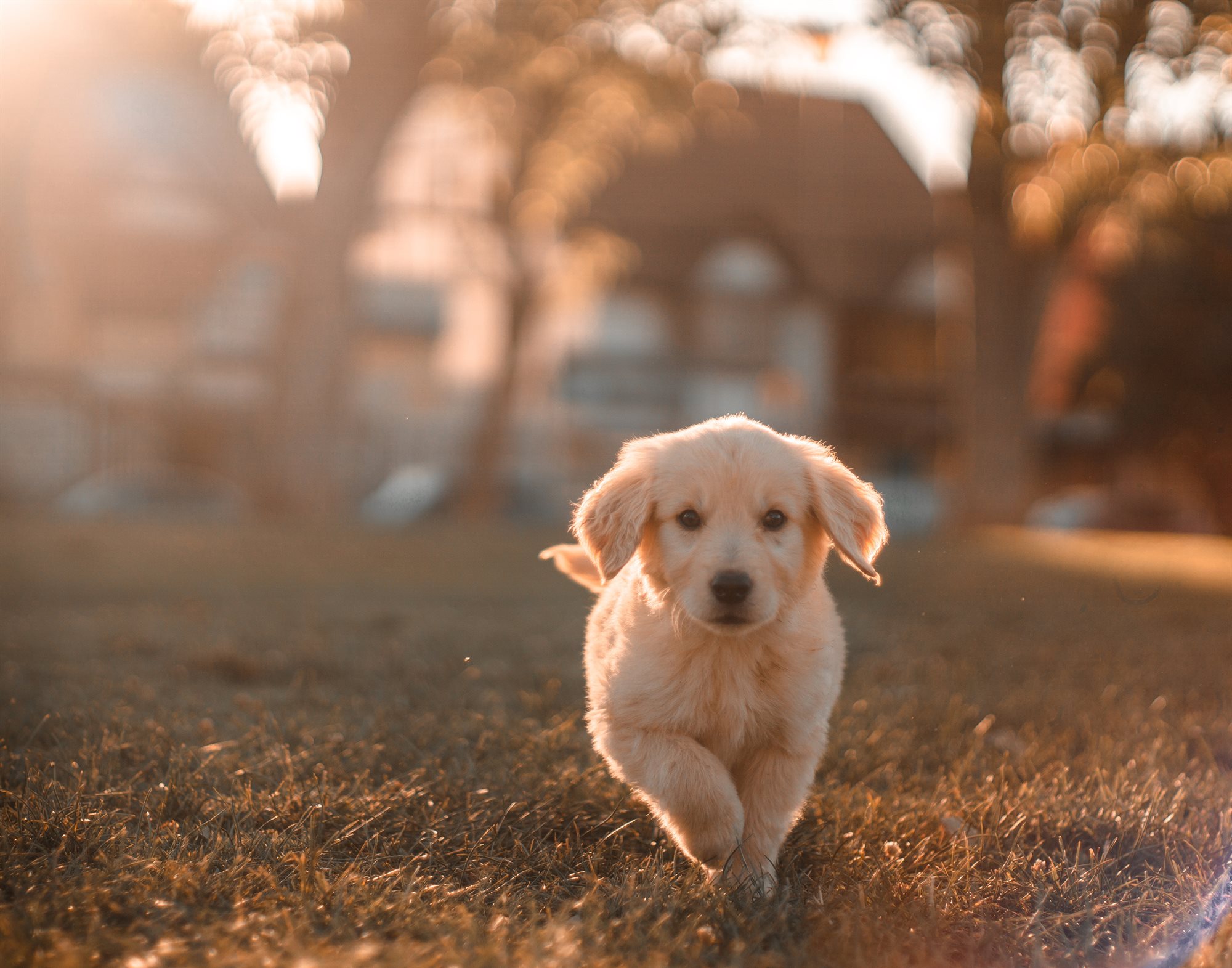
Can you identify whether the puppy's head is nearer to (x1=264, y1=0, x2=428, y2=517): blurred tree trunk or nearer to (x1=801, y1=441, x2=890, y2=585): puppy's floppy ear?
(x1=801, y1=441, x2=890, y2=585): puppy's floppy ear

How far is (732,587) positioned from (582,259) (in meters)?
17.1

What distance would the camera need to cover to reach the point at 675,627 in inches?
120

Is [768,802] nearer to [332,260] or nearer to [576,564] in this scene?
[576,564]

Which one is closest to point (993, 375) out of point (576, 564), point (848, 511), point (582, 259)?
point (582, 259)

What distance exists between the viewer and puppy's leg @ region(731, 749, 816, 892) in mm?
2812

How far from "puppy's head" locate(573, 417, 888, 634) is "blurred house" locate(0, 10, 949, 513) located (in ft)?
76.2

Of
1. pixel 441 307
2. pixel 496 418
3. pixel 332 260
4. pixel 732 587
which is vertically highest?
pixel 332 260

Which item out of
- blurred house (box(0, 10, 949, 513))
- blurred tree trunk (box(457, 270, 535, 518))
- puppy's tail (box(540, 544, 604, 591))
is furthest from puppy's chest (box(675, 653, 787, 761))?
blurred house (box(0, 10, 949, 513))

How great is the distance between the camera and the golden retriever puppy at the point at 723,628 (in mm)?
2867

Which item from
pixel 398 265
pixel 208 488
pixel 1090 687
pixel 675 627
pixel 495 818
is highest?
pixel 398 265

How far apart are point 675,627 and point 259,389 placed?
1110 inches

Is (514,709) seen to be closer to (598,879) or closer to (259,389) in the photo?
(598,879)

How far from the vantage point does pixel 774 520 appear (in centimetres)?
315

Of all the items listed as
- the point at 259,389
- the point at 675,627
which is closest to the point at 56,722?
the point at 675,627
